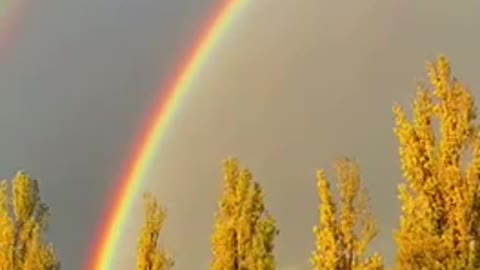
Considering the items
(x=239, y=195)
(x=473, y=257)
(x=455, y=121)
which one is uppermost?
(x=239, y=195)

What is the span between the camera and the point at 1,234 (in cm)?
5053

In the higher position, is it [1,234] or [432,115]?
[1,234]

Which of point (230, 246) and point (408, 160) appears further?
point (230, 246)

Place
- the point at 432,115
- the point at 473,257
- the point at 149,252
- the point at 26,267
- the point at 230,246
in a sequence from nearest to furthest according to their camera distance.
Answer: the point at 473,257 → the point at 432,115 → the point at 230,246 → the point at 149,252 → the point at 26,267

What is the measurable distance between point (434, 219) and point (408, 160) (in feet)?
7.76

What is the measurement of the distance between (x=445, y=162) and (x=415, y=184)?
1.34m

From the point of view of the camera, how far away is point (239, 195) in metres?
42.1

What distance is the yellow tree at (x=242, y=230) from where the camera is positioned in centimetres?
4016

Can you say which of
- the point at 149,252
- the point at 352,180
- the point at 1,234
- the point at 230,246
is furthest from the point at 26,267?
the point at 352,180

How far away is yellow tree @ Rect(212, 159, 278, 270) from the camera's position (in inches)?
1581

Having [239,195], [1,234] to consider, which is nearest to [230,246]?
[239,195]

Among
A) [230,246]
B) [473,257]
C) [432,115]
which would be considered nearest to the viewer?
[473,257]

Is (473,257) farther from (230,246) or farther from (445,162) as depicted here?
(230,246)

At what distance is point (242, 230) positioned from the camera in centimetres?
4097
